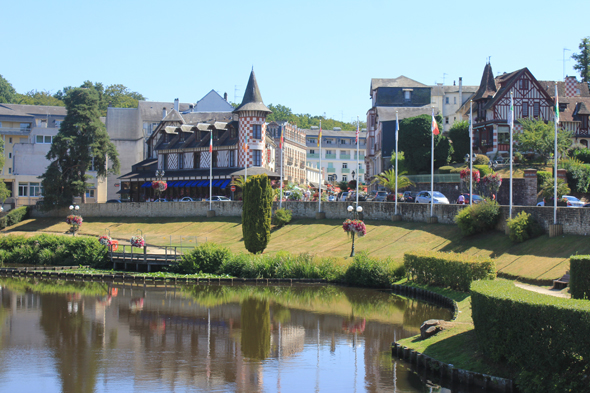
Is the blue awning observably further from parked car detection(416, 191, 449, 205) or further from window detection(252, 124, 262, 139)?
parked car detection(416, 191, 449, 205)

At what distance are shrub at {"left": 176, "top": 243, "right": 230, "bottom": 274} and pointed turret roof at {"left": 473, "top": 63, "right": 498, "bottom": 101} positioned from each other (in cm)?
4148

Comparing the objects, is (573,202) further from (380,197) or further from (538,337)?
(538,337)

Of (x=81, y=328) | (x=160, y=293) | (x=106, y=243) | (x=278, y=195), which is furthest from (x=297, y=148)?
(x=81, y=328)

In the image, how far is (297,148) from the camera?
9625 cm

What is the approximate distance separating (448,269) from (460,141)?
1587 inches

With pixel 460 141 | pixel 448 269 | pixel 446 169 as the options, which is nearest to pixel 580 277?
pixel 448 269

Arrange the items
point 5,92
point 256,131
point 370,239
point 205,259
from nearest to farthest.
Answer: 1. point 205,259
2. point 370,239
3. point 256,131
4. point 5,92

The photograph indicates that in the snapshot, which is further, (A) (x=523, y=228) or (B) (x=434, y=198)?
(B) (x=434, y=198)

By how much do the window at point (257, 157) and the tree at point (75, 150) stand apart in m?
16.9

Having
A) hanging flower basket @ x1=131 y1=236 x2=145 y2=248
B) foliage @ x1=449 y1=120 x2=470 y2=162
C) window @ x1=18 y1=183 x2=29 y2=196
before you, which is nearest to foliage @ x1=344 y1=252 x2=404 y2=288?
hanging flower basket @ x1=131 y1=236 x2=145 y2=248

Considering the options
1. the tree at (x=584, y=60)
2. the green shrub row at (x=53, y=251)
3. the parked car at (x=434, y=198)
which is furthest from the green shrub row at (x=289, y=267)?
the tree at (x=584, y=60)

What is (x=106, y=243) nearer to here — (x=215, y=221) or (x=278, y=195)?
(x=215, y=221)

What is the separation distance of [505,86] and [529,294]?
5557 cm

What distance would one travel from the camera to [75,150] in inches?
2869
